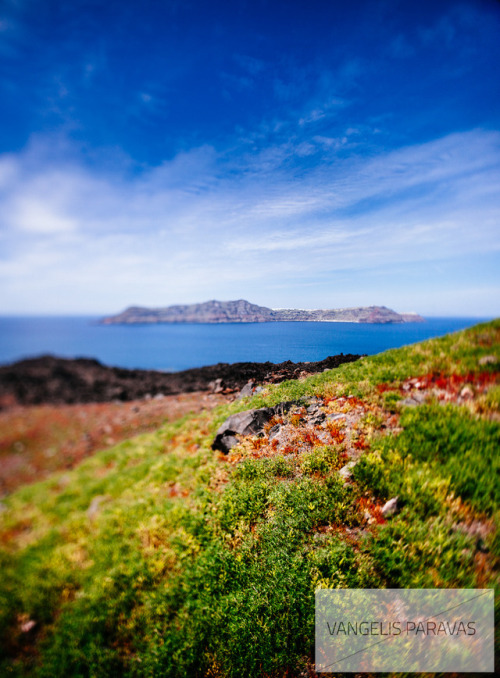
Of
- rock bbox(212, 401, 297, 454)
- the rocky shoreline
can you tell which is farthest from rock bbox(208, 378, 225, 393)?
rock bbox(212, 401, 297, 454)

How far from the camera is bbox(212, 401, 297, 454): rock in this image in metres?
4.72

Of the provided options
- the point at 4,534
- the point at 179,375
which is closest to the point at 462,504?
the point at 179,375

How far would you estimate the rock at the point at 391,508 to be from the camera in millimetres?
3205

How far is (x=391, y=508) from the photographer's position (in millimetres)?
3232

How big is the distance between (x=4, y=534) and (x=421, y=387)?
29.2 feet

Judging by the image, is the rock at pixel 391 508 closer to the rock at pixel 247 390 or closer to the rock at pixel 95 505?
the rock at pixel 247 390

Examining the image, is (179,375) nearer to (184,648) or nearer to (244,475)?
(244,475)

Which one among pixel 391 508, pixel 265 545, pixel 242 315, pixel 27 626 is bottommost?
pixel 27 626

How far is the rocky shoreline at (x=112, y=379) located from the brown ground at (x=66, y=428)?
0.21 m

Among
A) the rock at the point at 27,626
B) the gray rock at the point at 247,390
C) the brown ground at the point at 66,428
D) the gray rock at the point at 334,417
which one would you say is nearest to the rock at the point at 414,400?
the gray rock at the point at 334,417

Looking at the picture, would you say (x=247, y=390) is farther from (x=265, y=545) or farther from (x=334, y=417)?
(x=265, y=545)

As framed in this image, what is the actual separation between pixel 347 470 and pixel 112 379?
4.55 m

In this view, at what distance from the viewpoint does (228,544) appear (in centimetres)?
378

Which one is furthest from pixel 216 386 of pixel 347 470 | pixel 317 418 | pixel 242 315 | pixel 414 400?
pixel 414 400
